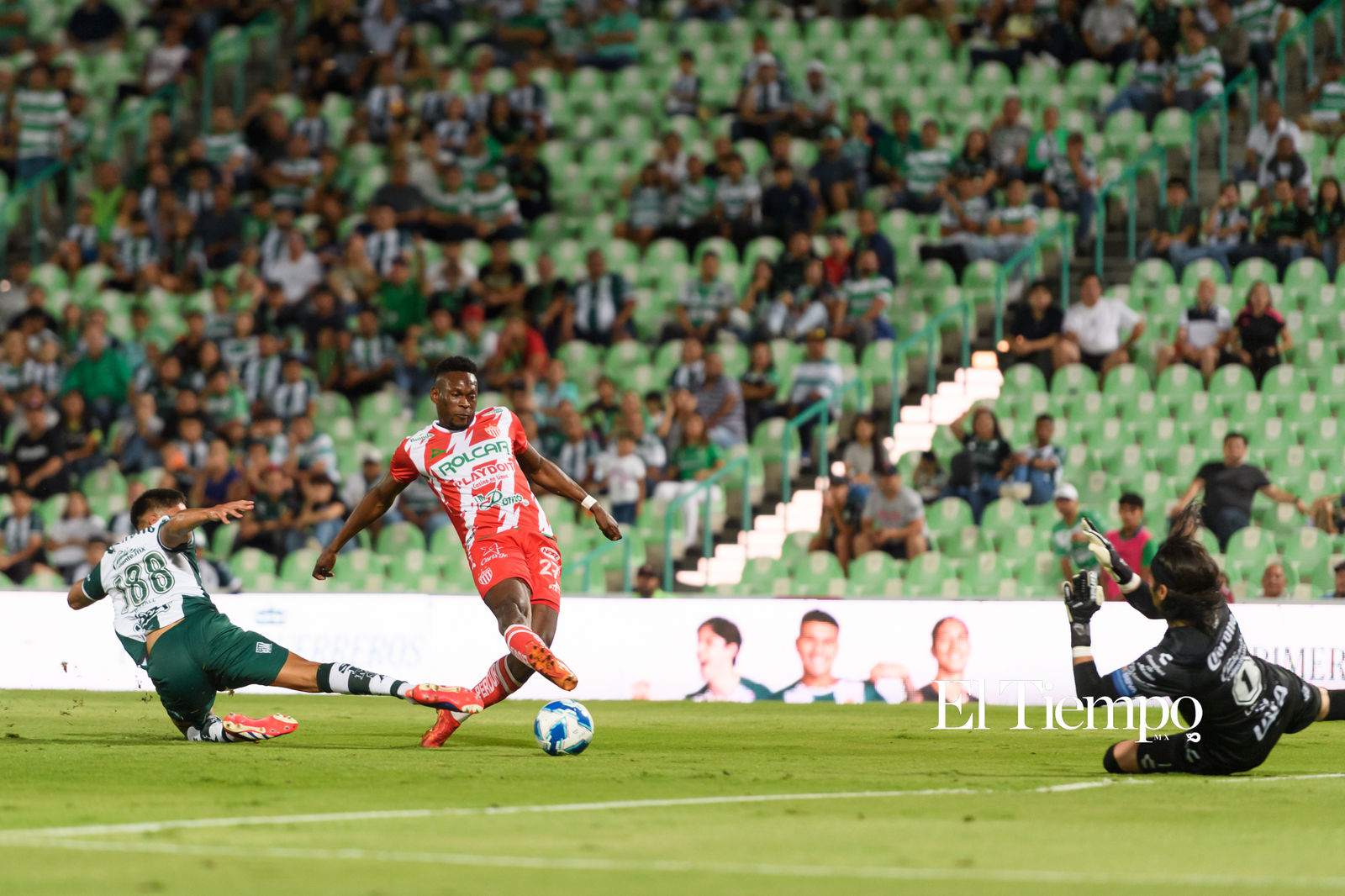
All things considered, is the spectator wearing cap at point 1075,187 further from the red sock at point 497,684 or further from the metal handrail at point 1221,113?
the red sock at point 497,684

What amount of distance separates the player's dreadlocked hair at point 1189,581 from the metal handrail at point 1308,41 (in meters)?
13.3

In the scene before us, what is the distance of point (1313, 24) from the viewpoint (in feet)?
68.7

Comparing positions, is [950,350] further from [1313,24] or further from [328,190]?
[328,190]

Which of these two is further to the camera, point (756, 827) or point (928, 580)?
point (928, 580)

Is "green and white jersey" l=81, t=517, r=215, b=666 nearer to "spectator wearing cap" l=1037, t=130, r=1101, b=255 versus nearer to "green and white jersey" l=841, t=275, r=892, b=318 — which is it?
"green and white jersey" l=841, t=275, r=892, b=318

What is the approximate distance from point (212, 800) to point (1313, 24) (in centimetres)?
1721

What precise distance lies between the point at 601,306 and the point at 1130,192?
5870mm

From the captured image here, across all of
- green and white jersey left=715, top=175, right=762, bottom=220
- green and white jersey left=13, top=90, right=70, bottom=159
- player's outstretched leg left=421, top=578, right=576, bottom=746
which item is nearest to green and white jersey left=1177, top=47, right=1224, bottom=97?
green and white jersey left=715, top=175, right=762, bottom=220

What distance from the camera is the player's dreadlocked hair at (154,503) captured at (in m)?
11.1

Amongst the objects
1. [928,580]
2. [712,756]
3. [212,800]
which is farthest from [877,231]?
[212,800]

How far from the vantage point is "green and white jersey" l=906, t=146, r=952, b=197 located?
20.9 meters

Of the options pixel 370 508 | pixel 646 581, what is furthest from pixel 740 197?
pixel 370 508

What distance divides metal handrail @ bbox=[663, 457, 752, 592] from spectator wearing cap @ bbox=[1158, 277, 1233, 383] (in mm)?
4196

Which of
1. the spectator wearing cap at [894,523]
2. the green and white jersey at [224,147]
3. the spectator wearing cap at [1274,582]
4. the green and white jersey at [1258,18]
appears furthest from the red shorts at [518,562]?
the green and white jersey at [224,147]
